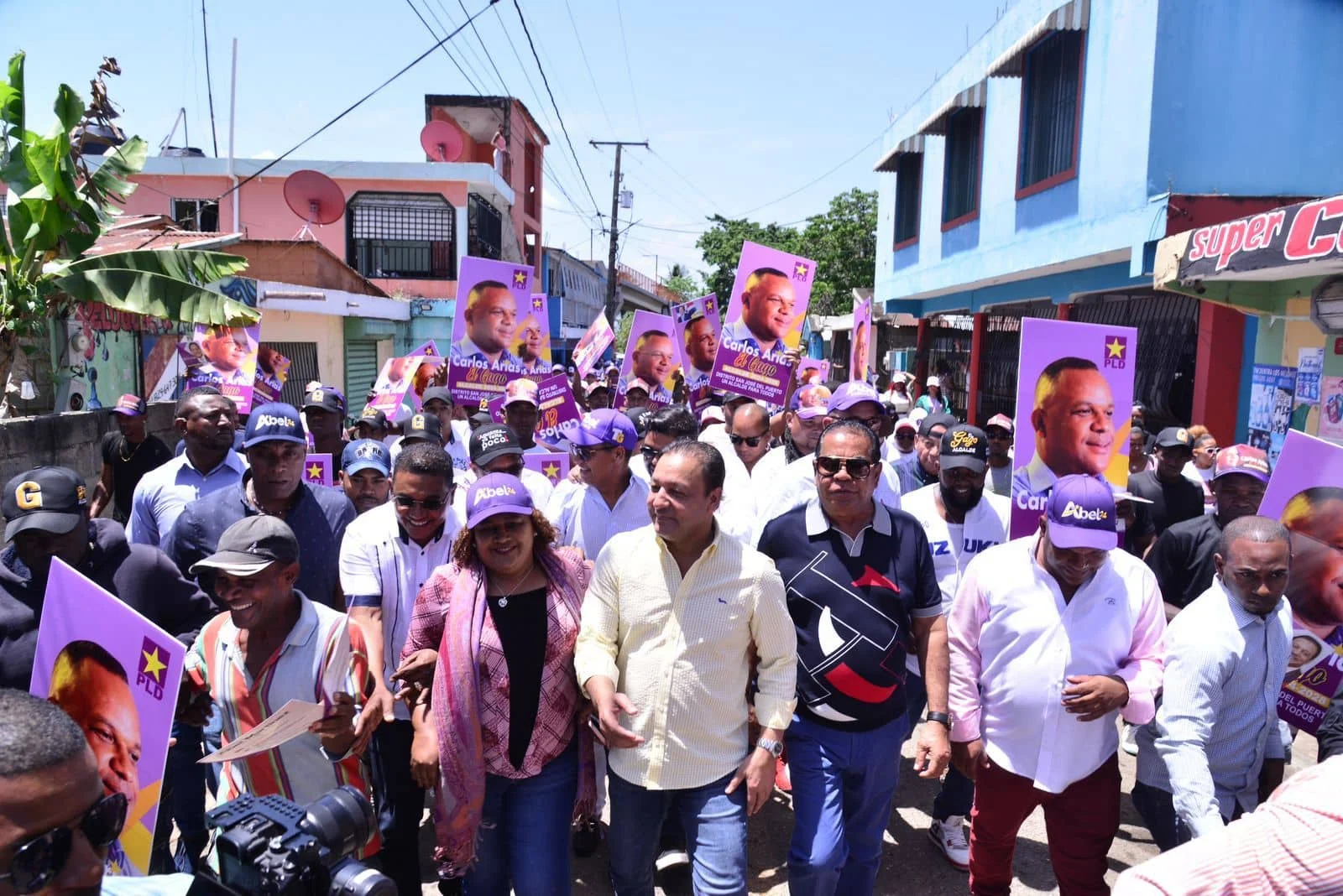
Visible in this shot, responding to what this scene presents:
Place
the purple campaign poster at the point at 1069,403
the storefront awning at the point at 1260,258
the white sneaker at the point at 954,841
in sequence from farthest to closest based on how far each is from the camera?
1. the storefront awning at the point at 1260,258
2. the purple campaign poster at the point at 1069,403
3. the white sneaker at the point at 954,841

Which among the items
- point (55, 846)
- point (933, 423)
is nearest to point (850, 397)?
point (933, 423)

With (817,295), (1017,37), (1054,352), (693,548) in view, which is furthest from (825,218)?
(693,548)

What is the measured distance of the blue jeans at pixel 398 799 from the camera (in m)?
3.21

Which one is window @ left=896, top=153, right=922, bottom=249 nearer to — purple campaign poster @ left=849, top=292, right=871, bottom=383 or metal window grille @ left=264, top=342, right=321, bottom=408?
purple campaign poster @ left=849, top=292, right=871, bottom=383

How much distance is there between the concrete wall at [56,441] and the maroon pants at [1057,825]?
249 inches

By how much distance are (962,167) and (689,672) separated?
51.1 feet

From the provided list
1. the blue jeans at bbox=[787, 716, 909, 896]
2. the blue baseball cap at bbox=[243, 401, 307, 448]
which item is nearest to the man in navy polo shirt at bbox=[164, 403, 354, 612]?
the blue baseball cap at bbox=[243, 401, 307, 448]

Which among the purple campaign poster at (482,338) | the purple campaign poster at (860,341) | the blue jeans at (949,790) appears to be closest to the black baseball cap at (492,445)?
the blue jeans at (949,790)

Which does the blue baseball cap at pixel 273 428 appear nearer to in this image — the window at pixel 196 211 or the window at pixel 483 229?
the window at pixel 483 229

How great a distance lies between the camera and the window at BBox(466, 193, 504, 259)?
23.1 metres

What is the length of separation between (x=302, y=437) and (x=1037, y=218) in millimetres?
11543

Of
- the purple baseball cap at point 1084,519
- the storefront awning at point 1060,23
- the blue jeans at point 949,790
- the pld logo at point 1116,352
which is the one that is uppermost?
the storefront awning at point 1060,23

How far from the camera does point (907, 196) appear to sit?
20.0 meters

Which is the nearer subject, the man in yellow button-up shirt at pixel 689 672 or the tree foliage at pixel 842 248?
the man in yellow button-up shirt at pixel 689 672
